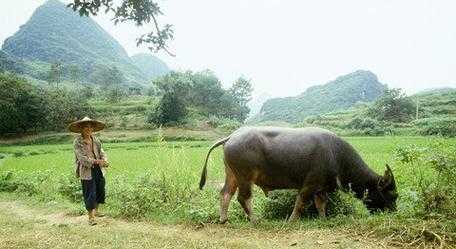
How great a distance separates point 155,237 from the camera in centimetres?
712

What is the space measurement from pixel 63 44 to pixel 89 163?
555 feet

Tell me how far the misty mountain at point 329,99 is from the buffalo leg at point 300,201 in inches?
4096

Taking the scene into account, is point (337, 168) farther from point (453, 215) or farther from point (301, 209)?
point (453, 215)

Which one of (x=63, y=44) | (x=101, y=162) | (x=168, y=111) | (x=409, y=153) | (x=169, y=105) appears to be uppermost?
(x=63, y=44)

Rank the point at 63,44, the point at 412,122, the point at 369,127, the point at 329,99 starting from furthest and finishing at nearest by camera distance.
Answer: the point at 63,44 < the point at 329,99 < the point at 369,127 < the point at 412,122

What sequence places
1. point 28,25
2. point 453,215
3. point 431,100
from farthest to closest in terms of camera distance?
point 28,25 → point 431,100 → point 453,215

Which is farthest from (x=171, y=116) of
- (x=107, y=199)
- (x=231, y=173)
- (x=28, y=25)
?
(x=28, y=25)

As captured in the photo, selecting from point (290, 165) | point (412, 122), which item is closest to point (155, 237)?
point (290, 165)

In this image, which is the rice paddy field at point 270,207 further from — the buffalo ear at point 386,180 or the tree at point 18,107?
the tree at point 18,107

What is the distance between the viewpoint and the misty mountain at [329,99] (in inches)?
4535

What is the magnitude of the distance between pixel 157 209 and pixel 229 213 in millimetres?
1511

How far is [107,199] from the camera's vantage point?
11.1 meters

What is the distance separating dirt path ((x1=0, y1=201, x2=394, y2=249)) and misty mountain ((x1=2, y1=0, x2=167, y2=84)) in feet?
448

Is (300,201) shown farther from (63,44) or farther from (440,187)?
(63,44)
